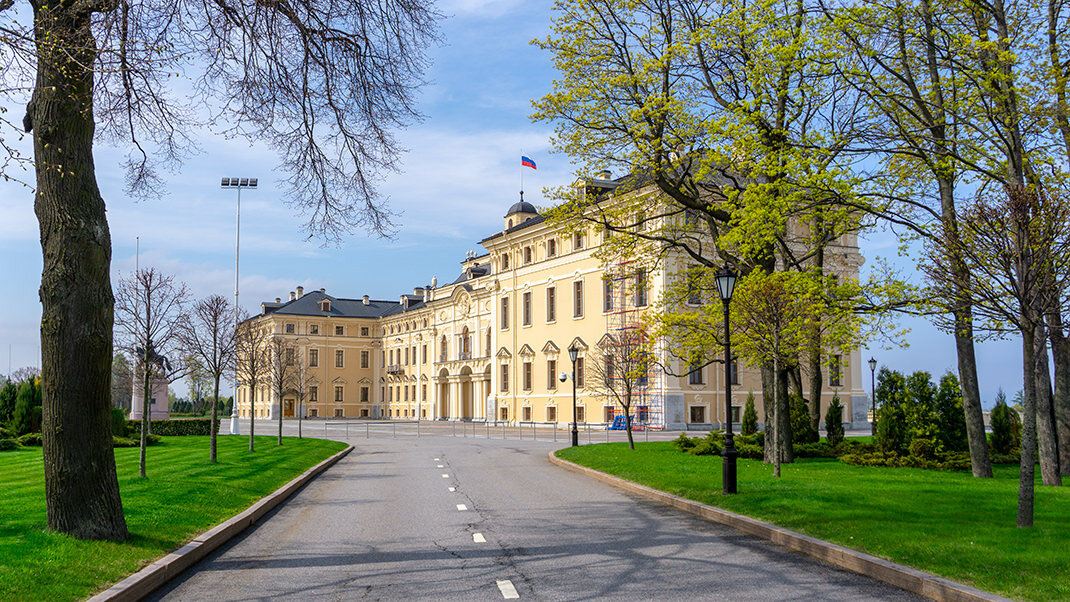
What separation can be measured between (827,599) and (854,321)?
13644 millimetres

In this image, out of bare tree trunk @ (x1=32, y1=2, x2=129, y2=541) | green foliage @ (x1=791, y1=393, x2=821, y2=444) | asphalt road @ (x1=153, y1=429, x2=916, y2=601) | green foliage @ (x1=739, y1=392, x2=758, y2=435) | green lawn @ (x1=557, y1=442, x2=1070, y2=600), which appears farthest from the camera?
green foliage @ (x1=739, y1=392, x2=758, y2=435)

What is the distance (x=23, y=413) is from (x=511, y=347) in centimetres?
3837

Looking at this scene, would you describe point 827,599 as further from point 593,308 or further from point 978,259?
point 593,308

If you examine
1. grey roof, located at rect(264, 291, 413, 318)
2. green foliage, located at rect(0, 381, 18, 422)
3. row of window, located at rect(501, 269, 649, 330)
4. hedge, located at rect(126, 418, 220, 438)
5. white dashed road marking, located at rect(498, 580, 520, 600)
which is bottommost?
hedge, located at rect(126, 418, 220, 438)

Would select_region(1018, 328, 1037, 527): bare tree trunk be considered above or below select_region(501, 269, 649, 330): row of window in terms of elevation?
below

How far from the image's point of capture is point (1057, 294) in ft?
33.6

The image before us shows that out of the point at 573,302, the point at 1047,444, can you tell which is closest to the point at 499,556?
the point at 1047,444

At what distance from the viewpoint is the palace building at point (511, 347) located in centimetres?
5138

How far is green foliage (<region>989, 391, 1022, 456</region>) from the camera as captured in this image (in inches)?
952

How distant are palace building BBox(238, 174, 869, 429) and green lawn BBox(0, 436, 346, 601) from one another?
8228 mm

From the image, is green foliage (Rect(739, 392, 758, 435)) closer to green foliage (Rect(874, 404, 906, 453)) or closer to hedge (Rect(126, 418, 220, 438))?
green foliage (Rect(874, 404, 906, 453))

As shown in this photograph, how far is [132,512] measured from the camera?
1166 centimetres

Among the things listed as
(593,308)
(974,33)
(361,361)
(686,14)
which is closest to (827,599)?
(974,33)

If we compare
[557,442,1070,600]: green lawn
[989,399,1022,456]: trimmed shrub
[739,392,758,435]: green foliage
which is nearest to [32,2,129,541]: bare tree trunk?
[557,442,1070,600]: green lawn
